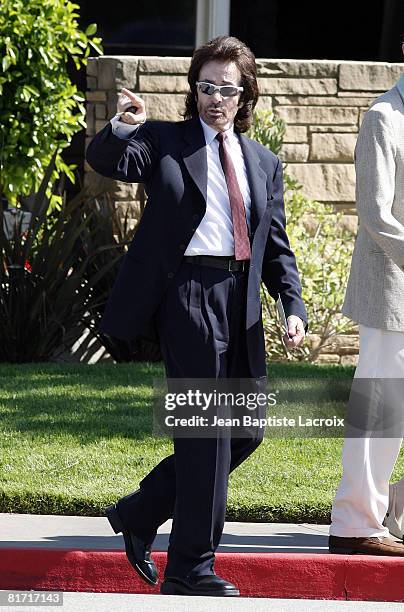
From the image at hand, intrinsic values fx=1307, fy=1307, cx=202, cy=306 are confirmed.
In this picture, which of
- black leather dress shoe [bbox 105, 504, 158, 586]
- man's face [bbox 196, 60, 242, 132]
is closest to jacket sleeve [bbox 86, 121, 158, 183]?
man's face [bbox 196, 60, 242, 132]

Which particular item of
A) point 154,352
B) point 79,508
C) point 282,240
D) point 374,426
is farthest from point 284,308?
point 154,352

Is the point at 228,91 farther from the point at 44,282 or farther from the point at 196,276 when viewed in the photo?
the point at 44,282

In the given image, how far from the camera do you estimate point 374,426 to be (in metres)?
5.07

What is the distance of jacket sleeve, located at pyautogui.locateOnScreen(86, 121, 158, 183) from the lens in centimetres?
458

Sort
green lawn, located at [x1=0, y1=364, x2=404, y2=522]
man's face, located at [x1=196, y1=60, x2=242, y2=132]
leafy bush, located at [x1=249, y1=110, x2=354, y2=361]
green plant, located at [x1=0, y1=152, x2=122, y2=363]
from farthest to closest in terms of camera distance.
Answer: leafy bush, located at [x1=249, y1=110, x2=354, y2=361] → green plant, located at [x1=0, y1=152, x2=122, y2=363] → green lawn, located at [x1=0, y1=364, x2=404, y2=522] → man's face, located at [x1=196, y1=60, x2=242, y2=132]

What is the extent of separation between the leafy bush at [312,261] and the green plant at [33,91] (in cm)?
167

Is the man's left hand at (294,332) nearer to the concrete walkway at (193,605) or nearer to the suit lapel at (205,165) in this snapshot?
the suit lapel at (205,165)

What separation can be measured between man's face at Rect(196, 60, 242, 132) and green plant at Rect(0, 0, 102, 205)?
592 centimetres

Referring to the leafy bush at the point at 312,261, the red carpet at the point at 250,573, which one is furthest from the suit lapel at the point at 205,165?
the leafy bush at the point at 312,261

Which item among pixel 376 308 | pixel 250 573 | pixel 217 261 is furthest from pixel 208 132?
pixel 250 573

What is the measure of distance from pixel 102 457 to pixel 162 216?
230cm

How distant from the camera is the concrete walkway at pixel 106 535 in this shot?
5.38m

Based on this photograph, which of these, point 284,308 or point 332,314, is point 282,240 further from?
point 332,314

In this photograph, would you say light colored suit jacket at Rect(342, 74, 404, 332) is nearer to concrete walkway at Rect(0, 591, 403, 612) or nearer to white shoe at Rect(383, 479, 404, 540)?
white shoe at Rect(383, 479, 404, 540)
